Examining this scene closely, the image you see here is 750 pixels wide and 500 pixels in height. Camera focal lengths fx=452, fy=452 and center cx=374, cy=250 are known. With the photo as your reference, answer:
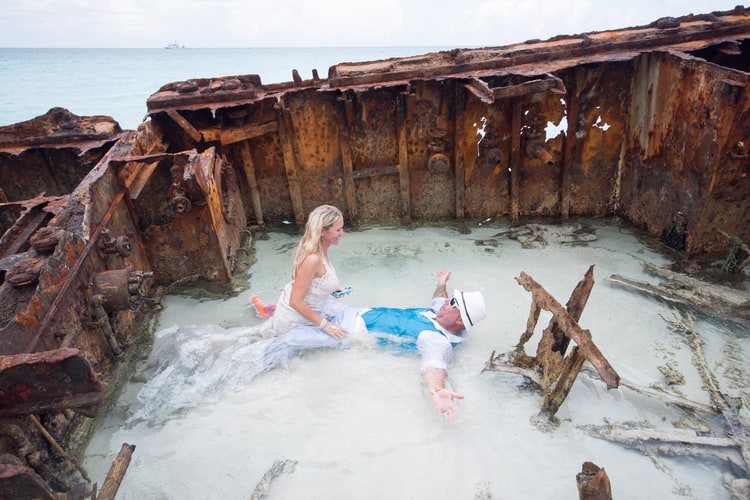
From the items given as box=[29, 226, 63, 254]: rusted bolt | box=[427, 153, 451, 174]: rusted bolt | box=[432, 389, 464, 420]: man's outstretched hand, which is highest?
box=[29, 226, 63, 254]: rusted bolt

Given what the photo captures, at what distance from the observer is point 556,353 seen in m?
3.64

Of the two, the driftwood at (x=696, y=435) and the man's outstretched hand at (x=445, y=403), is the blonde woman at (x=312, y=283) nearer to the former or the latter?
the man's outstretched hand at (x=445, y=403)

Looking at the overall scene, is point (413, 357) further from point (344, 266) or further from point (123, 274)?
point (123, 274)

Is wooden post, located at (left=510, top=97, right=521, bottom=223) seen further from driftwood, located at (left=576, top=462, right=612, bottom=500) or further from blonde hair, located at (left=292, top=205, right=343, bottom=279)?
driftwood, located at (left=576, top=462, right=612, bottom=500)

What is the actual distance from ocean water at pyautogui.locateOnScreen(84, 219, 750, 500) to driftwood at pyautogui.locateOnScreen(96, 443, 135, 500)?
23.2 inches

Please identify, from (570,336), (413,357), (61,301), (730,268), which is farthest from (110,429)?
(730,268)

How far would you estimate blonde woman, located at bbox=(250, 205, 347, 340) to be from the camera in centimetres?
423

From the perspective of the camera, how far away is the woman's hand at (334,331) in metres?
4.36

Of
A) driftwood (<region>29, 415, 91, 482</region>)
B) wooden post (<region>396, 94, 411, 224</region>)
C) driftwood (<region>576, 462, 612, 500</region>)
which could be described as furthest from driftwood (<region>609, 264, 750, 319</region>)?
driftwood (<region>29, 415, 91, 482</region>)

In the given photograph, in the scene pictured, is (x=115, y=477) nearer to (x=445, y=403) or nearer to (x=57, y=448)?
(x=57, y=448)

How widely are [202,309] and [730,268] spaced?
21.0ft

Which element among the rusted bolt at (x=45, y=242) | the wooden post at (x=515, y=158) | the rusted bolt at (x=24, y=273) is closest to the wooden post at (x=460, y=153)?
the wooden post at (x=515, y=158)

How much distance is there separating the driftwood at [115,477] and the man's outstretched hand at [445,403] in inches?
85.6

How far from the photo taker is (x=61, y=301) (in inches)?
135
